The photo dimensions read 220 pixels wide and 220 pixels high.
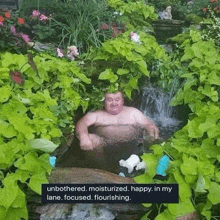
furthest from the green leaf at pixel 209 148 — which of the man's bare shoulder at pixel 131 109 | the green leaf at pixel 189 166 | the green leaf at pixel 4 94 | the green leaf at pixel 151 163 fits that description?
the green leaf at pixel 4 94

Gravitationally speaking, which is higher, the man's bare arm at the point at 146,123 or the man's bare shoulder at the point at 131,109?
the man's bare shoulder at the point at 131,109

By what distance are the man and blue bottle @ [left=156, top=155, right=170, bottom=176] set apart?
56cm

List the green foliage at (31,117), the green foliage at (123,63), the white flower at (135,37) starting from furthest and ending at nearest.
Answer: the white flower at (135,37)
the green foliage at (123,63)
the green foliage at (31,117)

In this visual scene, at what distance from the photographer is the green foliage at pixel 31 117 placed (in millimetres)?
1744

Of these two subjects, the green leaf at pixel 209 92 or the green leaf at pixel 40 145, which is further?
the green leaf at pixel 209 92

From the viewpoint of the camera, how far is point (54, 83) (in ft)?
8.19

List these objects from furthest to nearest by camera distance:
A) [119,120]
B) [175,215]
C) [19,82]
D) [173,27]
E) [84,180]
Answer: [173,27]
[119,120]
[19,82]
[84,180]
[175,215]

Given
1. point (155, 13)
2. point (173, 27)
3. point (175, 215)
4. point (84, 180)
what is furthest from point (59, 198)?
point (155, 13)

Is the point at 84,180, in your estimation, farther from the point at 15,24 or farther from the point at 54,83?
the point at 15,24

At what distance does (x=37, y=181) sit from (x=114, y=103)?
0.96m

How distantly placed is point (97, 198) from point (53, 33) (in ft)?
5.62

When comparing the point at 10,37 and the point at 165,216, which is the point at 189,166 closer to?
the point at 165,216

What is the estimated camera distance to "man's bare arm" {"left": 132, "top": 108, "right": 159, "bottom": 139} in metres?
2.52

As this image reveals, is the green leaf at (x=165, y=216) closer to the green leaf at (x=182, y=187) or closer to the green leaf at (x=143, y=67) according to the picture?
the green leaf at (x=182, y=187)
